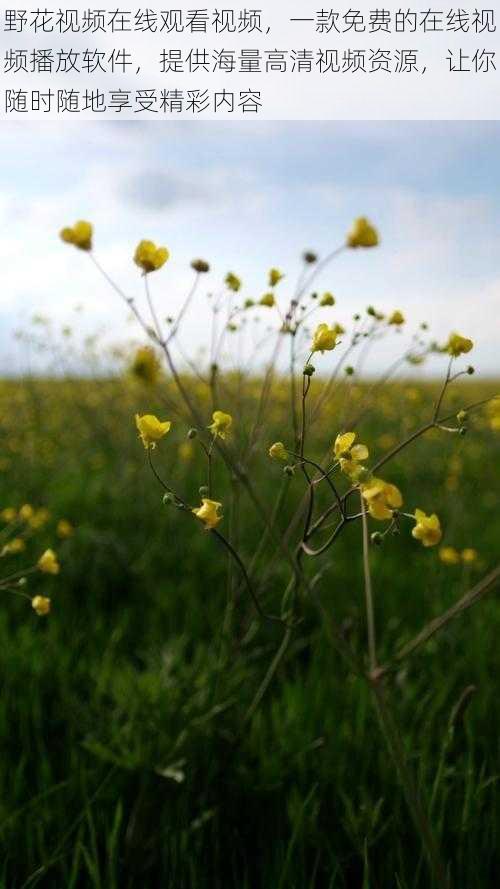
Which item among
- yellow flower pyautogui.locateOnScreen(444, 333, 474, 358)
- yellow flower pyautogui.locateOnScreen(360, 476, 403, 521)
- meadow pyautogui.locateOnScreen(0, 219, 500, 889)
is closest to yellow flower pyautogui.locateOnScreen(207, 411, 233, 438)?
meadow pyautogui.locateOnScreen(0, 219, 500, 889)

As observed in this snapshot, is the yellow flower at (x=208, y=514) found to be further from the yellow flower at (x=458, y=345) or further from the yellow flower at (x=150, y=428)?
the yellow flower at (x=458, y=345)

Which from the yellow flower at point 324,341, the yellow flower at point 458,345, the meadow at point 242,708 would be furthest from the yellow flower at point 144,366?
the yellow flower at point 458,345

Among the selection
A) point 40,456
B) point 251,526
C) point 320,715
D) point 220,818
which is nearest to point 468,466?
point 251,526

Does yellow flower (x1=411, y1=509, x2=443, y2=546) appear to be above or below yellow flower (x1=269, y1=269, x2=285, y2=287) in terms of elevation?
below

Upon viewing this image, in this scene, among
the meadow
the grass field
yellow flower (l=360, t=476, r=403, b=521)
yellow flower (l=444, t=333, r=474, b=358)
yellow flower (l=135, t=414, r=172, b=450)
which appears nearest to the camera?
yellow flower (l=360, t=476, r=403, b=521)

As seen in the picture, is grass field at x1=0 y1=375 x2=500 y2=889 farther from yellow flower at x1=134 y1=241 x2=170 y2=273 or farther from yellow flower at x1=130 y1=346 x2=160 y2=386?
yellow flower at x1=134 y1=241 x2=170 y2=273

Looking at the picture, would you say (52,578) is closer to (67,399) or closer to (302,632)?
(302,632)
